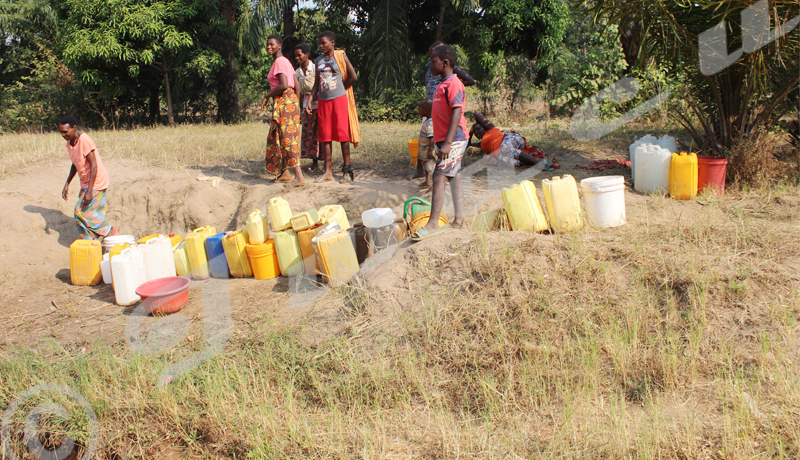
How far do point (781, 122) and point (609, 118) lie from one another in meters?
2.78

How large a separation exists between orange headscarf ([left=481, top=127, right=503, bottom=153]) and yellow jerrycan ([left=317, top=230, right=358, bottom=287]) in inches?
123

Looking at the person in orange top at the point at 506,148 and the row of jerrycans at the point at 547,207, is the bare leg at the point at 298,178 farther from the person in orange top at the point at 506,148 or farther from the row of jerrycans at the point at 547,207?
the row of jerrycans at the point at 547,207

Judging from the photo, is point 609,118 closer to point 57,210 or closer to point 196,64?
point 57,210

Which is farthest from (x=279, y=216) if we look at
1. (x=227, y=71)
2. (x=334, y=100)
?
(x=227, y=71)

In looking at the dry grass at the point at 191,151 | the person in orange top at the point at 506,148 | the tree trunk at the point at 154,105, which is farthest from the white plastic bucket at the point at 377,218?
the tree trunk at the point at 154,105

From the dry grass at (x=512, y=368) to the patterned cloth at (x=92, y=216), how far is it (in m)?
1.97

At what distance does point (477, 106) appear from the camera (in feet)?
55.0

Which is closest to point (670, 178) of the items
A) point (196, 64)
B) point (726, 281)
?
point (726, 281)

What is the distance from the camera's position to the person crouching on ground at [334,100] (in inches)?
237

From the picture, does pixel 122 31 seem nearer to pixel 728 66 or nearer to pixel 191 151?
pixel 191 151

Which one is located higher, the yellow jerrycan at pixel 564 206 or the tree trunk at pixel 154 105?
the tree trunk at pixel 154 105

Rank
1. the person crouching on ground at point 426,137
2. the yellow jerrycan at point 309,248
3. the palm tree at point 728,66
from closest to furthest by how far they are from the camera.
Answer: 1. the yellow jerrycan at point 309,248
2. the palm tree at point 728,66
3. the person crouching on ground at point 426,137

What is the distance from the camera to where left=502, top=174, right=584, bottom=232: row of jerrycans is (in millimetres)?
3959

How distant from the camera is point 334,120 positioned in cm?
618
